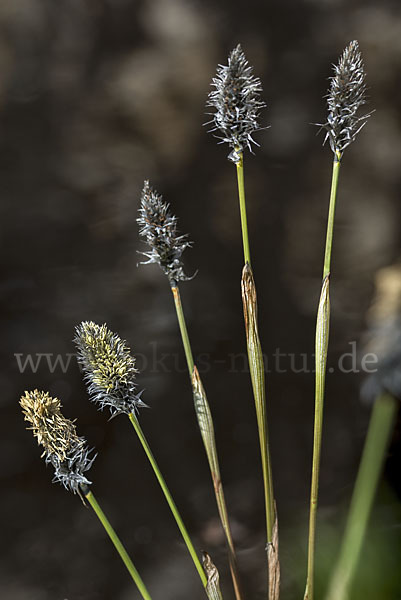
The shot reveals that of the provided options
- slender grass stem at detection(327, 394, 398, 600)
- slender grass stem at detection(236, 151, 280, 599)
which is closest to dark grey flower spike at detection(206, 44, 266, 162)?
slender grass stem at detection(236, 151, 280, 599)

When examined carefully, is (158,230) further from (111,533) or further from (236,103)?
(111,533)

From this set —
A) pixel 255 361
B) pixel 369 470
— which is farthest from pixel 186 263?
pixel 369 470

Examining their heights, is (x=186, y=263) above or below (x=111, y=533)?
above

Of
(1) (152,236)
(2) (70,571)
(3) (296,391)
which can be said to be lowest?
(2) (70,571)

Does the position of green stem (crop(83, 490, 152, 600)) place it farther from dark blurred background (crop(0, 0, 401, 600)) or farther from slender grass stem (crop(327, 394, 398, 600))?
slender grass stem (crop(327, 394, 398, 600))

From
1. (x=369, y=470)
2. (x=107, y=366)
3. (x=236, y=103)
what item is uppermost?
(x=236, y=103)

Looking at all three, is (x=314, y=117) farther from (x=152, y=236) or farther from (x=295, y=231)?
(x=152, y=236)

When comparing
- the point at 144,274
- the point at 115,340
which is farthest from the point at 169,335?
the point at 115,340

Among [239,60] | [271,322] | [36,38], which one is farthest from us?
[271,322]

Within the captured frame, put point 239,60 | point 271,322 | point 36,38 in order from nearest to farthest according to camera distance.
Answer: point 239,60 < point 36,38 < point 271,322
